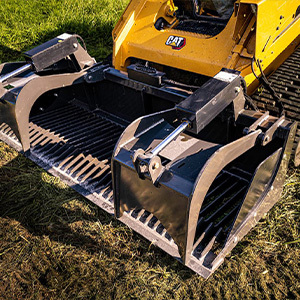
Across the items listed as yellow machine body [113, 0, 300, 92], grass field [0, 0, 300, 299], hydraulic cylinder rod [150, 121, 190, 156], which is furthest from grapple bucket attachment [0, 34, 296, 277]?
yellow machine body [113, 0, 300, 92]

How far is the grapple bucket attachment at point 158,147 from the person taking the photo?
192cm

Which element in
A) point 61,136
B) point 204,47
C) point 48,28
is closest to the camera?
point 204,47

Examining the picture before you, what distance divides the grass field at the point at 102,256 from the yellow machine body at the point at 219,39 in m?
1.10

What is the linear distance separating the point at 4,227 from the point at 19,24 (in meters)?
4.53

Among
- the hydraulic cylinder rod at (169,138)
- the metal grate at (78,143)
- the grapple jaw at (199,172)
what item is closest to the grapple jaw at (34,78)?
the metal grate at (78,143)

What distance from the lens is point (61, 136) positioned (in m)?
3.27

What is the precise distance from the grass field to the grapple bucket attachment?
0.18m

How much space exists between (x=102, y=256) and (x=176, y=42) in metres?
2.09

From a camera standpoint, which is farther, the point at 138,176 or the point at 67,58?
the point at 67,58

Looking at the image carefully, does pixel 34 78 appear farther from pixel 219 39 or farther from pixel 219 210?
pixel 219 210

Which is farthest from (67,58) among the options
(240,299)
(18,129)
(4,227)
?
(240,299)

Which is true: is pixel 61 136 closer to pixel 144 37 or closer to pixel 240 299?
pixel 144 37

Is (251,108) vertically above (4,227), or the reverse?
(251,108)

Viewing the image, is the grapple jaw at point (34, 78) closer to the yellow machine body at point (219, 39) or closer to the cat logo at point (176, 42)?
the yellow machine body at point (219, 39)
